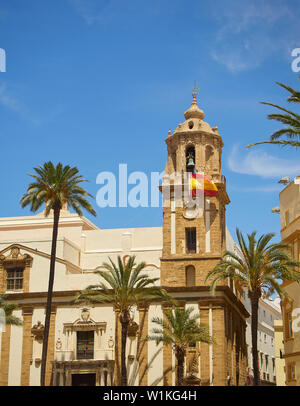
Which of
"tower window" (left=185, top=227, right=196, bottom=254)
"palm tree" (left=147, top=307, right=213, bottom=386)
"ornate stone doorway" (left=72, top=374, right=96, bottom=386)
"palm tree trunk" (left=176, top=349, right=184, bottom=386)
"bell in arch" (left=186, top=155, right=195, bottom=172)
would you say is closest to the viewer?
"palm tree trunk" (left=176, top=349, right=184, bottom=386)

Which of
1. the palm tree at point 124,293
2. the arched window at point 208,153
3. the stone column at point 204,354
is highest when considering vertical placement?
the arched window at point 208,153

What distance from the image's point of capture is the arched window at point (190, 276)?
51.9 meters

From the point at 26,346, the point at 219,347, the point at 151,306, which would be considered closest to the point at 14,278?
the point at 26,346

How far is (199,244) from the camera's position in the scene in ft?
173

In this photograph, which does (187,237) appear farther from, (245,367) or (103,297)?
(245,367)

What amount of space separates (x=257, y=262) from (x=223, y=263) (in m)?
2.34

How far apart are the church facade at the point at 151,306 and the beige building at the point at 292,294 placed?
7.89 m

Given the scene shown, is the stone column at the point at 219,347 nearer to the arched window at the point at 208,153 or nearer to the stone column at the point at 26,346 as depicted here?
the arched window at the point at 208,153

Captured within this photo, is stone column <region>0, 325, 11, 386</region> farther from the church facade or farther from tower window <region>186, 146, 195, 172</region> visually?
tower window <region>186, 146, 195, 172</region>

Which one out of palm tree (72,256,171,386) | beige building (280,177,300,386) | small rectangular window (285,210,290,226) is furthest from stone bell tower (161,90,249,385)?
small rectangular window (285,210,290,226)

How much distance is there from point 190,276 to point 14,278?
14.5 meters

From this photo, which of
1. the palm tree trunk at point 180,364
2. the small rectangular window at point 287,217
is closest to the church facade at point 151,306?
the palm tree trunk at point 180,364

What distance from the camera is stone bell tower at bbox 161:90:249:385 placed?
161ft
